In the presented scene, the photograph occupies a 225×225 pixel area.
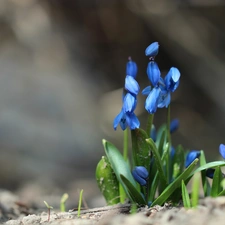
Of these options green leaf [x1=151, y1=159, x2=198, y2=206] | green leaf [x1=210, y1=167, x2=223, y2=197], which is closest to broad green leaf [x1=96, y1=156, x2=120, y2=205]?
green leaf [x1=151, y1=159, x2=198, y2=206]

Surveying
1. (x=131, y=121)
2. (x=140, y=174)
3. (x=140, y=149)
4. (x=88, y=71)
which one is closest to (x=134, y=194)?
(x=140, y=174)

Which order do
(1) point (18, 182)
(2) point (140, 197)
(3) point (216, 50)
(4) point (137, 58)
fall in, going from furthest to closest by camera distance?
(4) point (137, 58) → (3) point (216, 50) → (1) point (18, 182) → (2) point (140, 197)

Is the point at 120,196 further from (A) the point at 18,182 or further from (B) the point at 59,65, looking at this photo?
(B) the point at 59,65

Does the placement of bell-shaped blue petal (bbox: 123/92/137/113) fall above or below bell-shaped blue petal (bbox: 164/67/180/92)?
below

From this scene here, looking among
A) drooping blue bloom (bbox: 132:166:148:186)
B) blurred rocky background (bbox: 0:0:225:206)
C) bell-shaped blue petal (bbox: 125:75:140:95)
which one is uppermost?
blurred rocky background (bbox: 0:0:225:206)

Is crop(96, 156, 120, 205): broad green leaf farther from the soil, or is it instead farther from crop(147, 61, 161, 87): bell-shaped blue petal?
crop(147, 61, 161, 87): bell-shaped blue petal

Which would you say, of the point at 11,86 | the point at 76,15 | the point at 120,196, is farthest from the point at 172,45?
the point at 120,196
